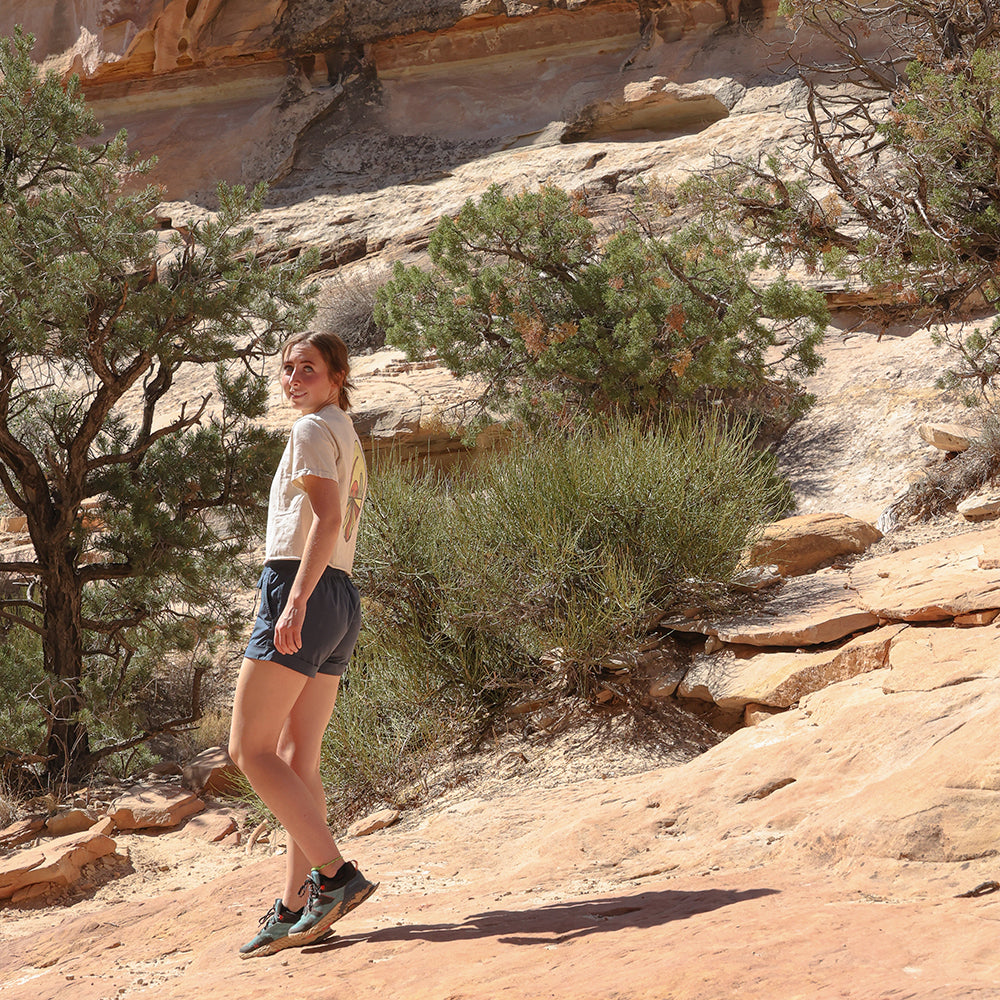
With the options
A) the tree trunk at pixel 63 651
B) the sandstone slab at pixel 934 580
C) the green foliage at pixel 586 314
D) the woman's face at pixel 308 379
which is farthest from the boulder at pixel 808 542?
the tree trunk at pixel 63 651

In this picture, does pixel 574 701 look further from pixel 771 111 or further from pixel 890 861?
pixel 771 111

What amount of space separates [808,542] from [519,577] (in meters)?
1.85

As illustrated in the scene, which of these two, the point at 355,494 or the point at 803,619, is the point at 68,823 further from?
the point at 803,619

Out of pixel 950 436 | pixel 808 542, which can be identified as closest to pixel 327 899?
pixel 808 542

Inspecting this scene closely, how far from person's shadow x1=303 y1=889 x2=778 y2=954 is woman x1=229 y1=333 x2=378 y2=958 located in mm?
189

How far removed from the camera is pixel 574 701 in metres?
4.93

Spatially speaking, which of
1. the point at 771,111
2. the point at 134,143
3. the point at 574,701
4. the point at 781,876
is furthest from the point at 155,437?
the point at 134,143

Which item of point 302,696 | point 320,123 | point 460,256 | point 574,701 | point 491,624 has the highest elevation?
point 320,123

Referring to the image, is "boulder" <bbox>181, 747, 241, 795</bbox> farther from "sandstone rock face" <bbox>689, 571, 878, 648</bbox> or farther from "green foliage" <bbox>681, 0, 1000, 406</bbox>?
"green foliage" <bbox>681, 0, 1000, 406</bbox>

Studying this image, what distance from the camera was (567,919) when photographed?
2596 mm

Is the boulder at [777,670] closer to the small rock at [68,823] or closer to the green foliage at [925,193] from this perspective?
the green foliage at [925,193]

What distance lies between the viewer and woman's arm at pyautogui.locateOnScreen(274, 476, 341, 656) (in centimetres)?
247

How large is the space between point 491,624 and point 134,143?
15022mm

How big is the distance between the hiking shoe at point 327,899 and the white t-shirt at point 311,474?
0.81 meters
